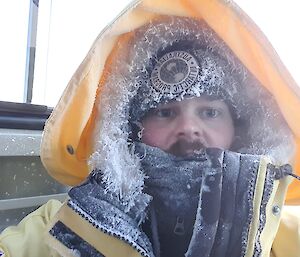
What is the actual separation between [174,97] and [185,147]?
0.10 metres

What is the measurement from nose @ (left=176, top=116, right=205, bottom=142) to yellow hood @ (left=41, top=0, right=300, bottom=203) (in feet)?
0.48

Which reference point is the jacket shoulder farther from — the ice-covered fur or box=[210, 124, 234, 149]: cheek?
box=[210, 124, 234, 149]: cheek

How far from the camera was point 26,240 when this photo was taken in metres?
0.76

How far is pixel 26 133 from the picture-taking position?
96 centimetres

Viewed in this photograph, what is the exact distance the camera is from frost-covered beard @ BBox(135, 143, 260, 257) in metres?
0.62

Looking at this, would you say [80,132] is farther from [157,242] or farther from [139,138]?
[157,242]

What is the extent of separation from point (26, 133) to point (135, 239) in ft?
1.49

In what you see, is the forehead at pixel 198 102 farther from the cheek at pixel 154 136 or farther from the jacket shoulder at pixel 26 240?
the jacket shoulder at pixel 26 240

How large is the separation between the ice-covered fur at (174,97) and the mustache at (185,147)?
2.7 inches

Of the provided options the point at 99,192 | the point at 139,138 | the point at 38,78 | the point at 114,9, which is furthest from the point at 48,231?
the point at 114,9

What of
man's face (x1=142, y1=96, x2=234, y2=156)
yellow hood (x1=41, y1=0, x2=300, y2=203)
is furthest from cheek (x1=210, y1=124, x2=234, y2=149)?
yellow hood (x1=41, y1=0, x2=300, y2=203)

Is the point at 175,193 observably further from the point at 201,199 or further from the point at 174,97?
the point at 174,97

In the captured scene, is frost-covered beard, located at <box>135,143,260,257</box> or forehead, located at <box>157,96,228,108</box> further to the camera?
forehead, located at <box>157,96,228,108</box>

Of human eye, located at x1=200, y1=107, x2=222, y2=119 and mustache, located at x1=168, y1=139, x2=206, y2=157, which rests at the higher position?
human eye, located at x1=200, y1=107, x2=222, y2=119
